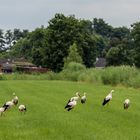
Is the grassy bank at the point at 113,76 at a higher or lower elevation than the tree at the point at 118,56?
lower

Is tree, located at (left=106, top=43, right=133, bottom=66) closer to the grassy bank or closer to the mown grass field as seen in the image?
the grassy bank

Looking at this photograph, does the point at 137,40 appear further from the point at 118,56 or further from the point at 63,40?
the point at 118,56

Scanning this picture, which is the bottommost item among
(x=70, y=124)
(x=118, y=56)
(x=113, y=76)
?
(x=70, y=124)

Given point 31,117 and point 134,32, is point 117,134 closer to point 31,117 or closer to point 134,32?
point 31,117

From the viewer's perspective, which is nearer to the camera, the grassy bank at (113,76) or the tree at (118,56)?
the grassy bank at (113,76)

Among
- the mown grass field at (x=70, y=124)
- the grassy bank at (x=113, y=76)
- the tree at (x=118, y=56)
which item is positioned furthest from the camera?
the tree at (x=118, y=56)

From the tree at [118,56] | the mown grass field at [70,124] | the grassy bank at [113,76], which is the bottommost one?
the mown grass field at [70,124]

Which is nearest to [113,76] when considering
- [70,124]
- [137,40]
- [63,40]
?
[137,40]

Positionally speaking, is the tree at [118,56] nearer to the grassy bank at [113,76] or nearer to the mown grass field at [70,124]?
the grassy bank at [113,76]

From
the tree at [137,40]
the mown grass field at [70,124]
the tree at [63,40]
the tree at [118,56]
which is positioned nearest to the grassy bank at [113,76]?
the tree at [137,40]

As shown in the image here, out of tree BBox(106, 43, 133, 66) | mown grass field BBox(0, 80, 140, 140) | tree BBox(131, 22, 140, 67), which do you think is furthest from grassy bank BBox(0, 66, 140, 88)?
tree BBox(106, 43, 133, 66)

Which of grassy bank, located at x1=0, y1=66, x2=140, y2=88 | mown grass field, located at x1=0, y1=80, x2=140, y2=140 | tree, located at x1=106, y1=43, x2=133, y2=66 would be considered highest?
tree, located at x1=106, y1=43, x2=133, y2=66

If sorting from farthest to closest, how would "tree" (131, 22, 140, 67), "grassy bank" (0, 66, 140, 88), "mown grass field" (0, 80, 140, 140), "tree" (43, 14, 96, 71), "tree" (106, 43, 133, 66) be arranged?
"tree" (106, 43, 133, 66)
"tree" (43, 14, 96, 71)
"tree" (131, 22, 140, 67)
"grassy bank" (0, 66, 140, 88)
"mown grass field" (0, 80, 140, 140)

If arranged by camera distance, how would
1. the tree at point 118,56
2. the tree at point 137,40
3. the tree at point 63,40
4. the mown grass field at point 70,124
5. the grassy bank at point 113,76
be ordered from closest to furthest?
the mown grass field at point 70,124 < the grassy bank at point 113,76 < the tree at point 137,40 < the tree at point 63,40 < the tree at point 118,56
